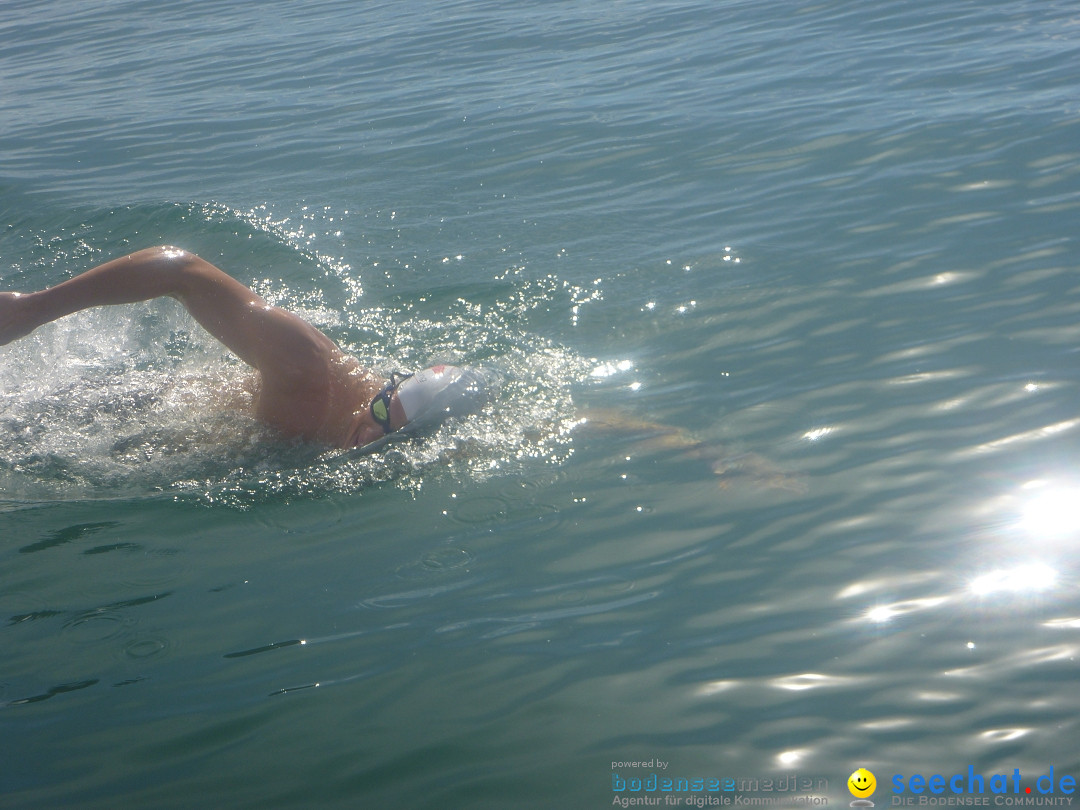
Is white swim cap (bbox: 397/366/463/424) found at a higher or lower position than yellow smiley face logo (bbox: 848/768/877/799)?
higher

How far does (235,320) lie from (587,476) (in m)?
2.10

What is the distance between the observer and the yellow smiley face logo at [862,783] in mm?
3279

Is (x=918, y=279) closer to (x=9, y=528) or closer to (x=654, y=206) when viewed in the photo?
(x=654, y=206)

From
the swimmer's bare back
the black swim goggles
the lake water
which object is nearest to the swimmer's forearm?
the swimmer's bare back

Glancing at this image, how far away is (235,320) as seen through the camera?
17.0 feet

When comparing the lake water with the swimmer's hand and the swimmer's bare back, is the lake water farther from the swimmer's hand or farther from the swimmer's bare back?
the swimmer's hand

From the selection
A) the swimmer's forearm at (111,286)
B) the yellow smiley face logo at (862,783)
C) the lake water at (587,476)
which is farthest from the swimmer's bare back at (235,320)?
the yellow smiley face logo at (862,783)

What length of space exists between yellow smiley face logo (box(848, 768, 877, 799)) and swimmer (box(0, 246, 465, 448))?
3091 mm

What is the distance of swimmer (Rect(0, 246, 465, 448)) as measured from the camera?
16.7ft

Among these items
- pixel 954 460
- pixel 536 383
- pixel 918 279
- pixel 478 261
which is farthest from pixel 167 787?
pixel 918 279

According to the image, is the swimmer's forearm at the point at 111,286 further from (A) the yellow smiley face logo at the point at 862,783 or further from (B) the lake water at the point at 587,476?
(A) the yellow smiley face logo at the point at 862,783

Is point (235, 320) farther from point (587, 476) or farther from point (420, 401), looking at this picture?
point (587, 476)

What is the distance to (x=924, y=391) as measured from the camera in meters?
5.47

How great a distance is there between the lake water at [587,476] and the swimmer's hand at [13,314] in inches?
33.3
